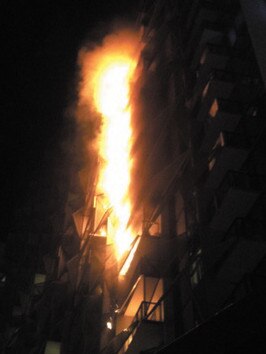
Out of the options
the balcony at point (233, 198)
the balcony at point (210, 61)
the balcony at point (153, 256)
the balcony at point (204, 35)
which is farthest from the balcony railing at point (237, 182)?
the balcony at point (204, 35)

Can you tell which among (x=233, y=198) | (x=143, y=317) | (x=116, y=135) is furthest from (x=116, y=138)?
(x=143, y=317)

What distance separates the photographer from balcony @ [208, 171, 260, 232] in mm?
18938

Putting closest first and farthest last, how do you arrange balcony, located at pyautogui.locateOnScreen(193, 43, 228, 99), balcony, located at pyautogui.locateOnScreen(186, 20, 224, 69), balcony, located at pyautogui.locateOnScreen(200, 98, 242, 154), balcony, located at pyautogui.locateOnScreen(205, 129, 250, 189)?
balcony, located at pyautogui.locateOnScreen(205, 129, 250, 189) < balcony, located at pyautogui.locateOnScreen(200, 98, 242, 154) < balcony, located at pyautogui.locateOnScreen(193, 43, 228, 99) < balcony, located at pyautogui.locateOnScreen(186, 20, 224, 69)

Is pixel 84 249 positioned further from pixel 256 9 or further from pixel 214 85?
pixel 256 9

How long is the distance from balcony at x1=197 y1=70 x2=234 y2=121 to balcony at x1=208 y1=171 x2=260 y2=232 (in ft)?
19.9

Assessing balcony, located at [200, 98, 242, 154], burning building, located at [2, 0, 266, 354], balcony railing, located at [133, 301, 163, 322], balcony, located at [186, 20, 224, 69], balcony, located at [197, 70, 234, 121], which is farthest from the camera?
balcony, located at [186, 20, 224, 69]

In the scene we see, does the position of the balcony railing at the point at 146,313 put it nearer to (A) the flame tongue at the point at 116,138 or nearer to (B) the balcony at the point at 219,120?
(A) the flame tongue at the point at 116,138

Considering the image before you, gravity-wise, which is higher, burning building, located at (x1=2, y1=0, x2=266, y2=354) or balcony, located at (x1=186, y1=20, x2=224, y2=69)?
balcony, located at (x1=186, y1=20, x2=224, y2=69)

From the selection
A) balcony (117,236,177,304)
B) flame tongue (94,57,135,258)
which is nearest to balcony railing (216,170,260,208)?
balcony (117,236,177,304)

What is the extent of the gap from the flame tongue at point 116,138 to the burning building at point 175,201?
0.32 feet

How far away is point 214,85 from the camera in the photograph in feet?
80.1

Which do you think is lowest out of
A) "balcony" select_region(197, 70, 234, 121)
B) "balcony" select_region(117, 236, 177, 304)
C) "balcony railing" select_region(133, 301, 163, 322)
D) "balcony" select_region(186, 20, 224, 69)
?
"balcony railing" select_region(133, 301, 163, 322)

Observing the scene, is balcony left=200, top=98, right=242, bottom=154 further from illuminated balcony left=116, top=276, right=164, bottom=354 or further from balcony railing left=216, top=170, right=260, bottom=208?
illuminated balcony left=116, top=276, right=164, bottom=354

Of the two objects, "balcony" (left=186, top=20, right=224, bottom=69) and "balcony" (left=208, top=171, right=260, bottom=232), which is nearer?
"balcony" (left=208, top=171, right=260, bottom=232)
